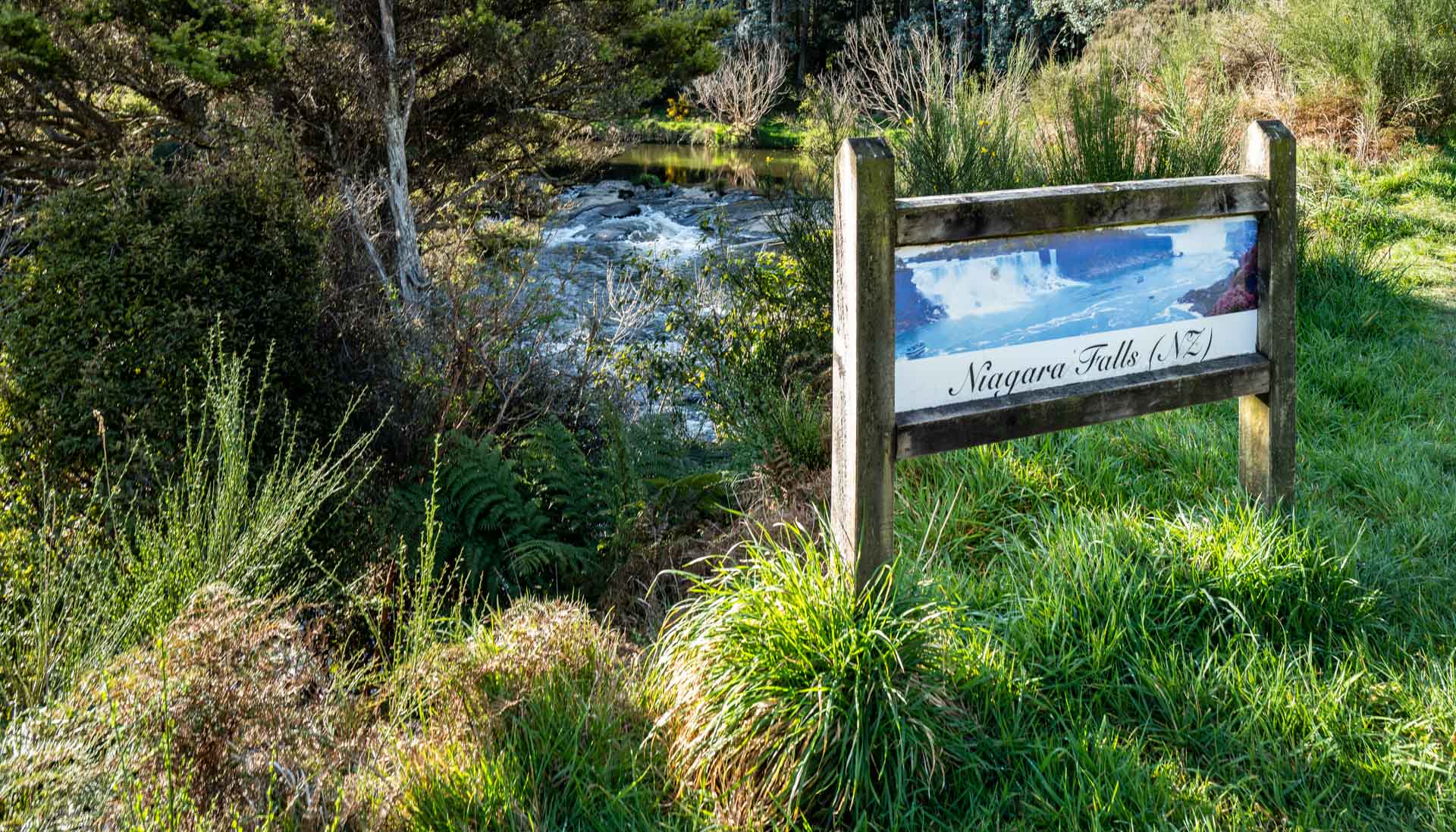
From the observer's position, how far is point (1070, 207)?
301 centimetres

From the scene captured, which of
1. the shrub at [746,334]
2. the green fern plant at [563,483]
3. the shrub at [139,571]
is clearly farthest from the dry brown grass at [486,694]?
the shrub at [746,334]

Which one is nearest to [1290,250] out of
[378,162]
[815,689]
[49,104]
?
[815,689]

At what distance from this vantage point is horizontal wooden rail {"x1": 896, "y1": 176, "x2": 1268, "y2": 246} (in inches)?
109

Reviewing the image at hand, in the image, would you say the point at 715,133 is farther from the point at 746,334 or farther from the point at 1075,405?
the point at 1075,405

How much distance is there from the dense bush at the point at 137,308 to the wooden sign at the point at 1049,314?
108 inches

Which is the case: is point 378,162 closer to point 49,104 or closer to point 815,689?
point 49,104

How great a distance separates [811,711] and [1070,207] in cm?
162

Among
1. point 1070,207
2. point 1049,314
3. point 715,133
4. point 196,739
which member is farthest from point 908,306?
point 715,133

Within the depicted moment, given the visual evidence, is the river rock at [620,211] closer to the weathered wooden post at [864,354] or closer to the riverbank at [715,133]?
the riverbank at [715,133]

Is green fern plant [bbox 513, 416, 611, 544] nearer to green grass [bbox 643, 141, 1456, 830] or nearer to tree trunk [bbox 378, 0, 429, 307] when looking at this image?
green grass [bbox 643, 141, 1456, 830]

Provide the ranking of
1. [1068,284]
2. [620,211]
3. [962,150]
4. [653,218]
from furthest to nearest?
[620,211], [653,218], [962,150], [1068,284]

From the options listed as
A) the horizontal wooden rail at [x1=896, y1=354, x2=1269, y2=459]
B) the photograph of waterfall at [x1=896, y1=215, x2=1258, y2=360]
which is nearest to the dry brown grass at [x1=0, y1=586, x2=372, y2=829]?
the horizontal wooden rail at [x1=896, y1=354, x2=1269, y2=459]

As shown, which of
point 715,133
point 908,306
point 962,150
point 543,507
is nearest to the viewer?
point 908,306

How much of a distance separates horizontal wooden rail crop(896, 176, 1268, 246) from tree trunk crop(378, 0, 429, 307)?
7713 millimetres
